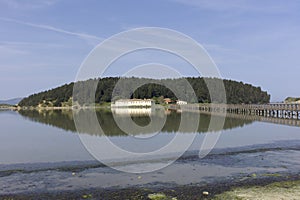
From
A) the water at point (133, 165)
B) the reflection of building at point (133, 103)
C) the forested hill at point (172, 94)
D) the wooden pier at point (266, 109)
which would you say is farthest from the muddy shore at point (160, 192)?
the reflection of building at point (133, 103)

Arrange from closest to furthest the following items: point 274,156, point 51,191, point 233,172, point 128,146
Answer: point 51,191, point 233,172, point 274,156, point 128,146

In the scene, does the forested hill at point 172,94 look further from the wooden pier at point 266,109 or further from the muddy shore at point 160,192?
the muddy shore at point 160,192

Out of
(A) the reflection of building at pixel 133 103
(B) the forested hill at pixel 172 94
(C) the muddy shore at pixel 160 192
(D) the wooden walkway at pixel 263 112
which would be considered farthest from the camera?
(A) the reflection of building at pixel 133 103

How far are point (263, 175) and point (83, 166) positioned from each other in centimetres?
942

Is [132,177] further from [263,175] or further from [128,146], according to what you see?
[128,146]

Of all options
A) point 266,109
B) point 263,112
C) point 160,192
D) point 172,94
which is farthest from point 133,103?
point 160,192

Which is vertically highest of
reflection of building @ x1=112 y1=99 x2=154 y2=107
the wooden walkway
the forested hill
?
the forested hill

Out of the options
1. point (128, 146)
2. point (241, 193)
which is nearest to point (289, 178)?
point (241, 193)

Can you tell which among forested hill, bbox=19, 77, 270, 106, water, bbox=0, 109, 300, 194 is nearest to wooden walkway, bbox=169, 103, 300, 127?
water, bbox=0, 109, 300, 194

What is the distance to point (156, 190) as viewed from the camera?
13031mm

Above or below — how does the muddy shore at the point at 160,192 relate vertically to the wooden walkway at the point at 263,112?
below

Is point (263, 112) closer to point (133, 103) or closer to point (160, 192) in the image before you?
point (160, 192)

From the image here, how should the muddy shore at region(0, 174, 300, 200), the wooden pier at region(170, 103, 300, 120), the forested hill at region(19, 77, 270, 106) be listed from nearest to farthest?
the muddy shore at region(0, 174, 300, 200) < the wooden pier at region(170, 103, 300, 120) < the forested hill at region(19, 77, 270, 106)

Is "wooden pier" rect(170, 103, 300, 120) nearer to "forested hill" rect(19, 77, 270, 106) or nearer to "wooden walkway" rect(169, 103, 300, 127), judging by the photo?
"wooden walkway" rect(169, 103, 300, 127)
